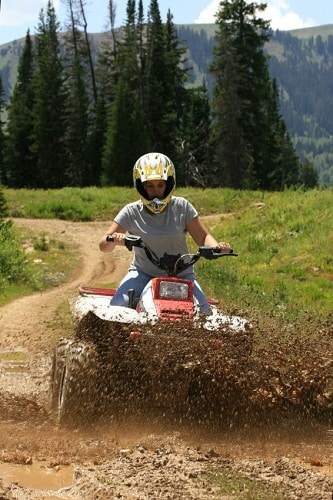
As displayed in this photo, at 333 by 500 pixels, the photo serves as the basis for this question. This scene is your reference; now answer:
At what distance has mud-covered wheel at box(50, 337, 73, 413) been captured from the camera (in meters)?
7.30

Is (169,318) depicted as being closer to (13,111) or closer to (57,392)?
(57,392)

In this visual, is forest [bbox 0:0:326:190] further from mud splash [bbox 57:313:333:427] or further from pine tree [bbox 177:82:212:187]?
mud splash [bbox 57:313:333:427]

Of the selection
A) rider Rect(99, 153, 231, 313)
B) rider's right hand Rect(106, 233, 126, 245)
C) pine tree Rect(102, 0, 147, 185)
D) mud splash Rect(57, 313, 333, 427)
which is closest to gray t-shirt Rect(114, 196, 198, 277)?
rider Rect(99, 153, 231, 313)

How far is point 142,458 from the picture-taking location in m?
6.03

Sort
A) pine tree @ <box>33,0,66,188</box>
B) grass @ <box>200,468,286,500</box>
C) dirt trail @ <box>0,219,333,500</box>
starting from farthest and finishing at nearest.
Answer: pine tree @ <box>33,0,66,188</box>
dirt trail @ <box>0,219,333,500</box>
grass @ <box>200,468,286,500</box>

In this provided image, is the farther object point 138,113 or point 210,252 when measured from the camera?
point 138,113

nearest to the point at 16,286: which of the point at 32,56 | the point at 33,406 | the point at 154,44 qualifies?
the point at 33,406

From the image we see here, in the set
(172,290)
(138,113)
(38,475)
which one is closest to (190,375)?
(172,290)

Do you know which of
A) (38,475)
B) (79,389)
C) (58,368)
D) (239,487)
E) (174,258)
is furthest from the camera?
(174,258)

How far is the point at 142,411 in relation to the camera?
6.93 meters

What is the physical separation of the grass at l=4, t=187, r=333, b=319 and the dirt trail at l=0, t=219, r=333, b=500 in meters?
3.61

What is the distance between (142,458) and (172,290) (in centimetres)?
186

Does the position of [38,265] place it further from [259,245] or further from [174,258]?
[174,258]

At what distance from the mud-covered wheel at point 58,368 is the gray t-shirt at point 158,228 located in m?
1.18
